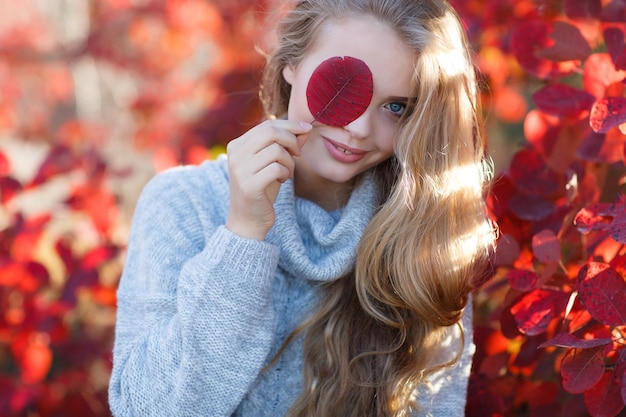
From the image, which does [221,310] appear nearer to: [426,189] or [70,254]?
[426,189]

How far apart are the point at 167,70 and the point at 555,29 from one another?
2.46m

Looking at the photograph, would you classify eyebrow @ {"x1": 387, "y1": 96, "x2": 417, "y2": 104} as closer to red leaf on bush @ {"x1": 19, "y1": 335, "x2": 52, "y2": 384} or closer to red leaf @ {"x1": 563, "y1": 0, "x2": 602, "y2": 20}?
red leaf @ {"x1": 563, "y1": 0, "x2": 602, "y2": 20}

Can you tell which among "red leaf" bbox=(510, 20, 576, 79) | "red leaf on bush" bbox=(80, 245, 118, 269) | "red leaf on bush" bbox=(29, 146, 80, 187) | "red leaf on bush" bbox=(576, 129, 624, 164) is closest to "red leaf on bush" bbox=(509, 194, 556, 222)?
"red leaf on bush" bbox=(576, 129, 624, 164)

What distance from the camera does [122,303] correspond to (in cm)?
154

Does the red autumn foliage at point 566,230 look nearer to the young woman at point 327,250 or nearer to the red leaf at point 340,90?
the young woman at point 327,250

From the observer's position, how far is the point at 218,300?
135 cm

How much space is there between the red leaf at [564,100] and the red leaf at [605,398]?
0.53 metres

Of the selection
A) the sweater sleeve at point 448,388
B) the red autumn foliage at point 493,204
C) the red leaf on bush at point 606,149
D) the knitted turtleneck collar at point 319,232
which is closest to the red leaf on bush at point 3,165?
the red autumn foliage at point 493,204

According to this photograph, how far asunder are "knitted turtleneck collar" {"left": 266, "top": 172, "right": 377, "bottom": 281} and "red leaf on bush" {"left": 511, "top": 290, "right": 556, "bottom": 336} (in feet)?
1.18

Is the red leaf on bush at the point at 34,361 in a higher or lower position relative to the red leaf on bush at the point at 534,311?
lower

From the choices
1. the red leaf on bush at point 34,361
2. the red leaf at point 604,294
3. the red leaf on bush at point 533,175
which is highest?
the red leaf at point 604,294

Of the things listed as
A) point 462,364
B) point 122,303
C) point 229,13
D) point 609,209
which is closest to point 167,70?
point 229,13

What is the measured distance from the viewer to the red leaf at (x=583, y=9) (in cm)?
152

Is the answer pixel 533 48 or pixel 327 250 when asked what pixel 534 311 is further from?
A: pixel 533 48
